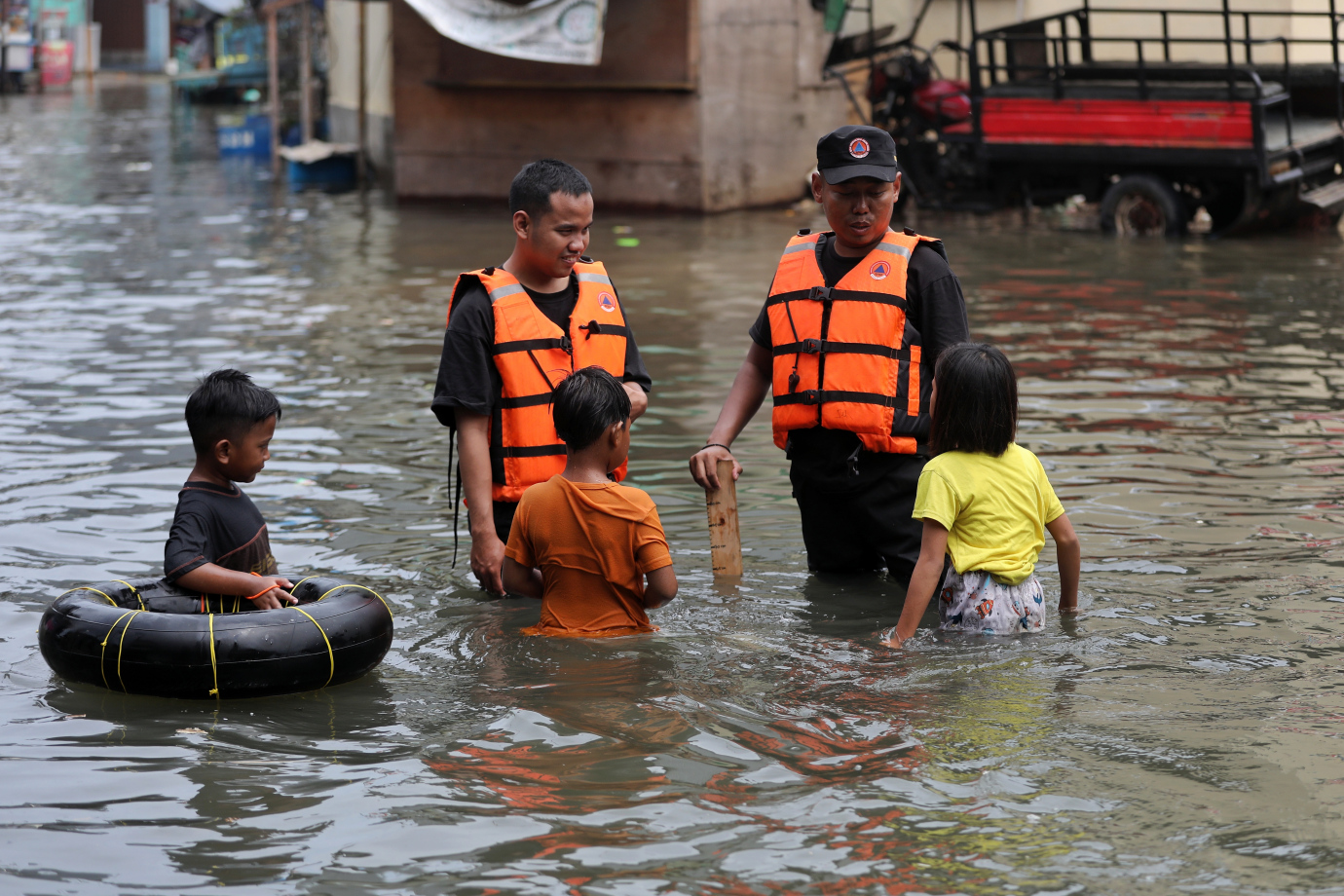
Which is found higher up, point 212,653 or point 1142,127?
point 1142,127

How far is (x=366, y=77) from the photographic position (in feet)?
79.3

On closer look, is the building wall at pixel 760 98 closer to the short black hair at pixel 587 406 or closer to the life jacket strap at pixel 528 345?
the life jacket strap at pixel 528 345

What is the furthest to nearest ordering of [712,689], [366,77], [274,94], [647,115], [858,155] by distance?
[274,94] < [366,77] < [647,115] < [858,155] < [712,689]

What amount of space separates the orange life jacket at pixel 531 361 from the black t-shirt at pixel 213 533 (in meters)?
0.82

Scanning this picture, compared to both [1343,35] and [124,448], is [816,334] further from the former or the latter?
[1343,35]

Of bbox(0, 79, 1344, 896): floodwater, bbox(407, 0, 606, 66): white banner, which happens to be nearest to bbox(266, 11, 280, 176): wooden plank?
bbox(407, 0, 606, 66): white banner

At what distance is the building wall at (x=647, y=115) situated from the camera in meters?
18.8

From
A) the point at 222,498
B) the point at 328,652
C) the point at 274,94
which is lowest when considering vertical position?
the point at 328,652

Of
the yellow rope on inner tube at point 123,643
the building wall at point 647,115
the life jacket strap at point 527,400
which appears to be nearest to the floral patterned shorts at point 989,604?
the life jacket strap at point 527,400

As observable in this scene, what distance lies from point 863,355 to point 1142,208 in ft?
38.5

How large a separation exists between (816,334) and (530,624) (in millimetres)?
1497

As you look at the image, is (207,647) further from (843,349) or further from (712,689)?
(843,349)

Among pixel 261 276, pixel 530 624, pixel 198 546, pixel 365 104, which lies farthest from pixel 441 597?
pixel 365 104

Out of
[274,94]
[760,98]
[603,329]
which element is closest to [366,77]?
[274,94]
